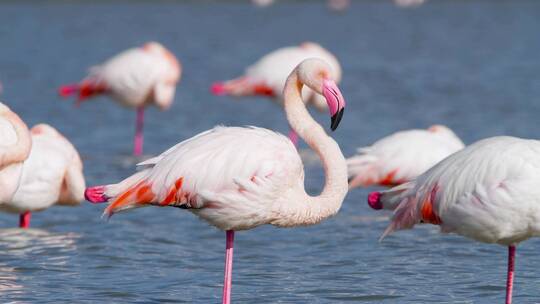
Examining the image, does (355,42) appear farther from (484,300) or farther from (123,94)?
(484,300)

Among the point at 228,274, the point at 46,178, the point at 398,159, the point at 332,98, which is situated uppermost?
the point at 398,159

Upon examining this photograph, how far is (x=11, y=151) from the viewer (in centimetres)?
582

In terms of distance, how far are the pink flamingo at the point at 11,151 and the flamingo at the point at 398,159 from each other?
2.90 m

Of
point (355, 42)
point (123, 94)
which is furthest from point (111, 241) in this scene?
point (355, 42)

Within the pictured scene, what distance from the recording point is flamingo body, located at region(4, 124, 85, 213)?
7.29m

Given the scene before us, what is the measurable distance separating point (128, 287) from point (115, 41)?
21751mm

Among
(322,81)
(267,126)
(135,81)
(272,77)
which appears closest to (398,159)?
(322,81)

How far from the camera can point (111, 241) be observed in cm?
770

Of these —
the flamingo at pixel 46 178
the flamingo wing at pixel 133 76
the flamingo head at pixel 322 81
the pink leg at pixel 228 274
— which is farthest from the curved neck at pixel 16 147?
the flamingo wing at pixel 133 76

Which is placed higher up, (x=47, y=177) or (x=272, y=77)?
(x=272, y=77)

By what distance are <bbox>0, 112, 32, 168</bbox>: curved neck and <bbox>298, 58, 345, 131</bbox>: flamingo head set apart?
4.51 ft

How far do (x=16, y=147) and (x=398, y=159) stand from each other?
310cm

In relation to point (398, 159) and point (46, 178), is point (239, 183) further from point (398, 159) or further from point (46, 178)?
point (398, 159)

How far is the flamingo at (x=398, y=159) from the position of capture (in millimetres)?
8125
